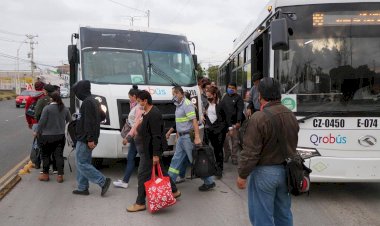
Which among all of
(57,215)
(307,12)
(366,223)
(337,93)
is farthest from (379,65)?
(57,215)

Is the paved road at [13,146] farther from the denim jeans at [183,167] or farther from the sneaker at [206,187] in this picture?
the sneaker at [206,187]

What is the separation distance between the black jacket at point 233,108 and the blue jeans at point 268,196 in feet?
13.7

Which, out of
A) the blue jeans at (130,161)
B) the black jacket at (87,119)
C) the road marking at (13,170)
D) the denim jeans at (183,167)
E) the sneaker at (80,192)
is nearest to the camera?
the black jacket at (87,119)

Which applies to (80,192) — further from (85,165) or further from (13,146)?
(13,146)

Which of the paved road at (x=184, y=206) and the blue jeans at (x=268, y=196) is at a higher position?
the blue jeans at (x=268, y=196)

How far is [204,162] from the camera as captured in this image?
6.58 meters

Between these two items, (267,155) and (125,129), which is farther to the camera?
(125,129)

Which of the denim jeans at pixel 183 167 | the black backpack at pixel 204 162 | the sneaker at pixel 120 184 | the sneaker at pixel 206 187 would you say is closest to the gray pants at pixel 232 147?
the denim jeans at pixel 183 167

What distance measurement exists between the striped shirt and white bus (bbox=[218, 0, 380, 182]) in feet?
4.77

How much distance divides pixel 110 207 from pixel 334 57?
382cm

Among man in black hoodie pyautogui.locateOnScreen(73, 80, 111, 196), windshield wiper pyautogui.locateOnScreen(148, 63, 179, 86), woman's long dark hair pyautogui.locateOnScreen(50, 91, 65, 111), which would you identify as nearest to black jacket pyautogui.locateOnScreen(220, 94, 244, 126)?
windshield wiper pyautogui.locateOnScreen(148, 63, 179, 86)

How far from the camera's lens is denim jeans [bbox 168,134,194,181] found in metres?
6.86

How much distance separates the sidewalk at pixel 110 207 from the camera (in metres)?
5.47

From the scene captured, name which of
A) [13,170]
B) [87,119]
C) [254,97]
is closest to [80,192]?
[87,119]
